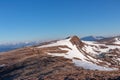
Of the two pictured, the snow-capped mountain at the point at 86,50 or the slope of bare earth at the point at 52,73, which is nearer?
the slope of bare earth at the point at 52,73

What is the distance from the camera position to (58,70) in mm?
49969

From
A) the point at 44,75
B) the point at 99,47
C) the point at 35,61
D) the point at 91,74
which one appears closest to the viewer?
the point at 91,74

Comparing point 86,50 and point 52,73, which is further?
point 86,50

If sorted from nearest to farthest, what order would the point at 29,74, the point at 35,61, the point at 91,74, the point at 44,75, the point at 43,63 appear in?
1. the point at 91,74
2. the point at 44,75
3. the point at 29,74
4. the point at 43,63
5. the point at 35,61

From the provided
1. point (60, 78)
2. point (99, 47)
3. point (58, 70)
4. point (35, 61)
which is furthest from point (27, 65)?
point (99, 47)

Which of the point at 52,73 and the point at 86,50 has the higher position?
the point at 86,50

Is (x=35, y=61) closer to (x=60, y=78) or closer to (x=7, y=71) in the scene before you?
(x=7, y=71)

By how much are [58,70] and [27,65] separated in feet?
49.8

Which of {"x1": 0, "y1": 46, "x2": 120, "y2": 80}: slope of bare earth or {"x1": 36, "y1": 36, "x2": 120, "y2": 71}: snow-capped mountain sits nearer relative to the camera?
{"x1": 0, "y1": 46, "x2": 120, "y2": 80}: slope of bare earth

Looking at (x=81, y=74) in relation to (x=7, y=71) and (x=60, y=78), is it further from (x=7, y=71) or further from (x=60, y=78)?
(x=7, y=71)

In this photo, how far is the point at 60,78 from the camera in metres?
43.2

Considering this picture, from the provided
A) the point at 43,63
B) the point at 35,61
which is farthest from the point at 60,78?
the point at 35,61

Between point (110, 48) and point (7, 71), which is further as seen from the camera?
point (110, 48)

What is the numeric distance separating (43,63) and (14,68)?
813cm
